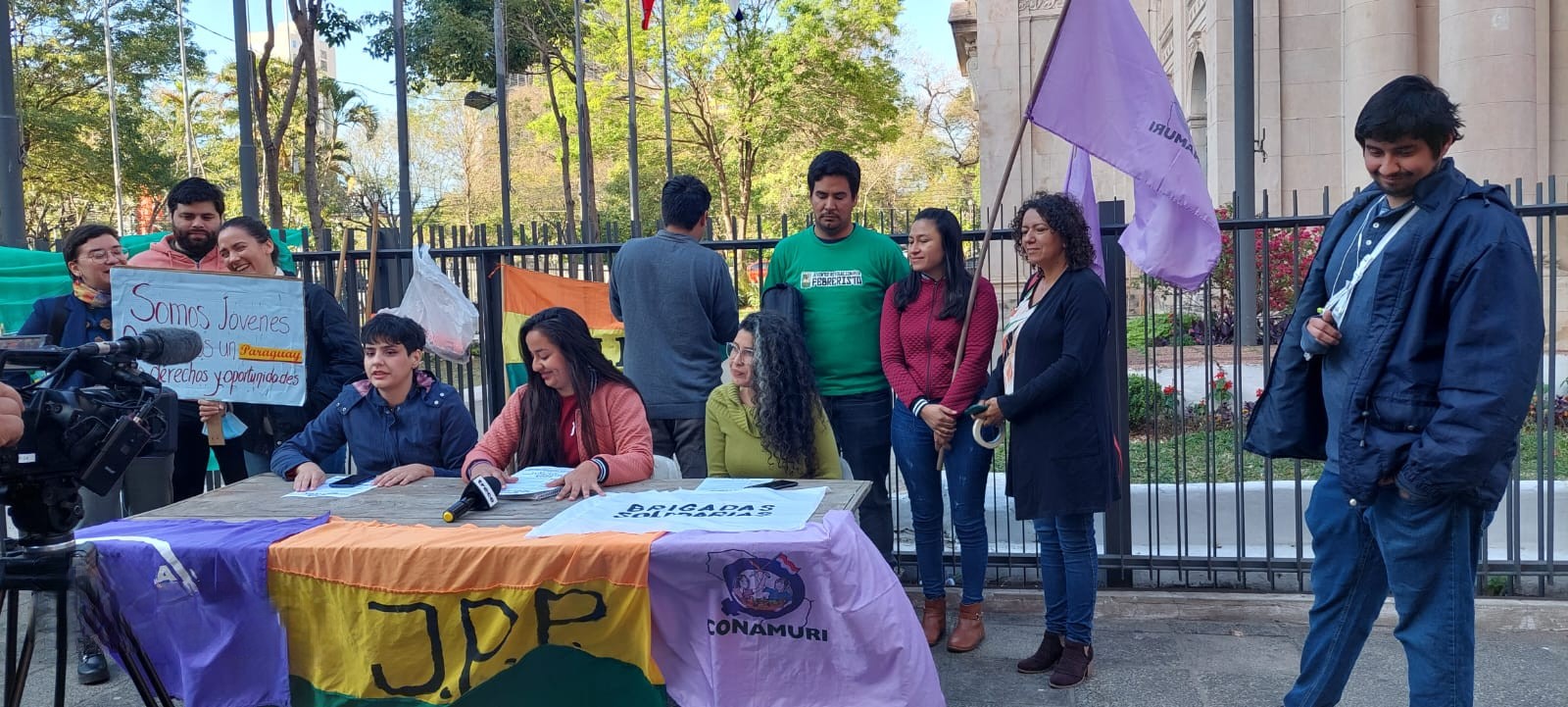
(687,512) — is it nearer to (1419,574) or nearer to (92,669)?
(1419,574)

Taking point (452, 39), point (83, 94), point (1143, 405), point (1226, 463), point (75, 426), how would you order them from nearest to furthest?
1. point (75, 426)
2. point (1226, 463)
3. point (1143, 405)
4. point (452, 39)
5. point (83, 94)

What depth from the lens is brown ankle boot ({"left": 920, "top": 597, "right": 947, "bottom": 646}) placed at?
493cm

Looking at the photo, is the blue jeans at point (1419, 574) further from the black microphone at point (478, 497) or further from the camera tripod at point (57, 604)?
the camera tripod at point (57, 604)

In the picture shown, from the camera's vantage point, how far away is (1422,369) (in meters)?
3.02

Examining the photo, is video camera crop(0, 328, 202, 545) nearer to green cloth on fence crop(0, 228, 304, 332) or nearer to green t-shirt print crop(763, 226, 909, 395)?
green t-shirt print crop(763, 226, 909, 395)

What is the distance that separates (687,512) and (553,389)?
112 centimetres

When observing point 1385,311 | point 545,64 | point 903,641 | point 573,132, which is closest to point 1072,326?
point 1385,311

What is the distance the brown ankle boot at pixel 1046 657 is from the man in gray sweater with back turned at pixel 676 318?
1.62 m

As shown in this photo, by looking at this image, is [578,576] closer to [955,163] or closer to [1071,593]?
[1071,593]

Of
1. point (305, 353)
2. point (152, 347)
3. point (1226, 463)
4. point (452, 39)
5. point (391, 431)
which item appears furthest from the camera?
point (452, 39)

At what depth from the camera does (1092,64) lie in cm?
469

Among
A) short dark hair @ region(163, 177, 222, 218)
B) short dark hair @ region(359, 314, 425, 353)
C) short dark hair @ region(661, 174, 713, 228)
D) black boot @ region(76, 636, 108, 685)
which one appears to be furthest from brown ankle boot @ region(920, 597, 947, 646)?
short dark hair @ region(163, 177, 222, 218)

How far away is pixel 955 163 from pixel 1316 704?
58.8m

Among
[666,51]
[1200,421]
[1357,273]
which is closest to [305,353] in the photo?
[1357,273]
